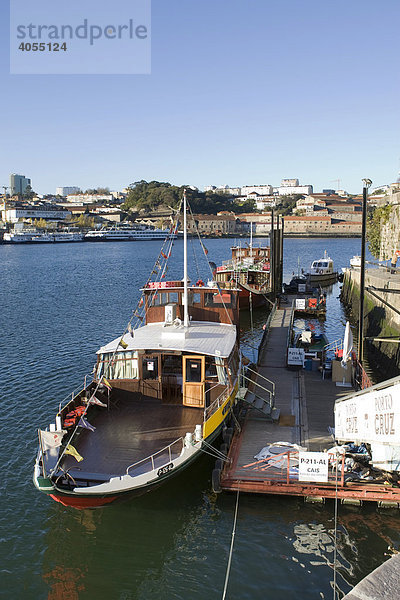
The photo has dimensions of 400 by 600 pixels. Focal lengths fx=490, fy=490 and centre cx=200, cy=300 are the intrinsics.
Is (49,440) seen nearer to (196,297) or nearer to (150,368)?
(150,368)

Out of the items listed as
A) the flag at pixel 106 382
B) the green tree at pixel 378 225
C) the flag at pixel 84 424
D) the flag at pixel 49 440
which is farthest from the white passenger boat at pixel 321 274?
the flag at pixel 49 440

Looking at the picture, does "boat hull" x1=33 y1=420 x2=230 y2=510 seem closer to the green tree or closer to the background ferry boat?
the green tree

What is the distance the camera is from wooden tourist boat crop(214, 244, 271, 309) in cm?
4750

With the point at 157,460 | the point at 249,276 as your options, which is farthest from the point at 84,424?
the point at 249,276

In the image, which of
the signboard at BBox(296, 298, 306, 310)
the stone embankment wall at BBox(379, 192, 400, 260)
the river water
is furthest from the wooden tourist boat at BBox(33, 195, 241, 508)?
the stone embankment wall at BBox(379, 192, 400, 260)

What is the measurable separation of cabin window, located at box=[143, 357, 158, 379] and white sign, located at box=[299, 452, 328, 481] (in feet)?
20.0

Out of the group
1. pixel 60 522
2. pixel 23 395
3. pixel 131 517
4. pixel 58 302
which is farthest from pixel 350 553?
pixel 58 302

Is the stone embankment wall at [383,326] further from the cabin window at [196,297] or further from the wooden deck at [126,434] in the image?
the wooden deck at [126,434]

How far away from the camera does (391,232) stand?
56062 millimetres

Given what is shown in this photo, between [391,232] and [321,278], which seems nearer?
[391,232]

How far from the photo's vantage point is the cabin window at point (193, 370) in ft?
55.6

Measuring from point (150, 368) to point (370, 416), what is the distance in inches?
301

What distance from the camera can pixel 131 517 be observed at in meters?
13.9

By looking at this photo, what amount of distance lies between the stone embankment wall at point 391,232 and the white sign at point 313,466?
44.1 meters
